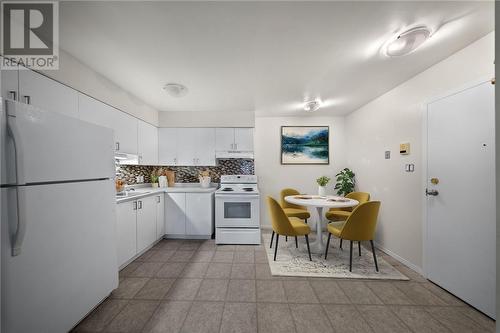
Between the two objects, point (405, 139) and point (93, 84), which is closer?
point (93, 84)

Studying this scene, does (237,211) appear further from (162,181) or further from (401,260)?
(401,260)

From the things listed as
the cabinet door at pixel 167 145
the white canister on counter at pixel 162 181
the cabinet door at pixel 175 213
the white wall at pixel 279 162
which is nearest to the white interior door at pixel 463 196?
the white wall at pixel 279 162

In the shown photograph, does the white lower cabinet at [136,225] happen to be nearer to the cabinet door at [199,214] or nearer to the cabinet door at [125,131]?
the cabinet door at [199,214]

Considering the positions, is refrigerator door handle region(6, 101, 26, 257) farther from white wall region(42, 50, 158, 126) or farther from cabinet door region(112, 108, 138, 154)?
cabinet door region(112, 108, 138, 154)

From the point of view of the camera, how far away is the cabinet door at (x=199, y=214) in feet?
11.4

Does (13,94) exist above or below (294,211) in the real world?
above

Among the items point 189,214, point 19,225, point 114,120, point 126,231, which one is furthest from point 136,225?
point 19,225

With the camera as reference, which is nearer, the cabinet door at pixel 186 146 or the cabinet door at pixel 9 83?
the cabinet door at pixel 9 83

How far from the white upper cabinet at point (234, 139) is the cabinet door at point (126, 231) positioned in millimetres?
1863

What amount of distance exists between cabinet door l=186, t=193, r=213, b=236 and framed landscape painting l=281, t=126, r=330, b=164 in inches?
71.3

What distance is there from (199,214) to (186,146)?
4.52 feet

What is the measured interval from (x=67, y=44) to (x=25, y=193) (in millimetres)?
1467

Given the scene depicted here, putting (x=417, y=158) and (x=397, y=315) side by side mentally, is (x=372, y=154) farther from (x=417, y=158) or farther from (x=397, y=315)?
(x=397, y=315)

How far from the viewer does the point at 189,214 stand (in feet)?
11.4
